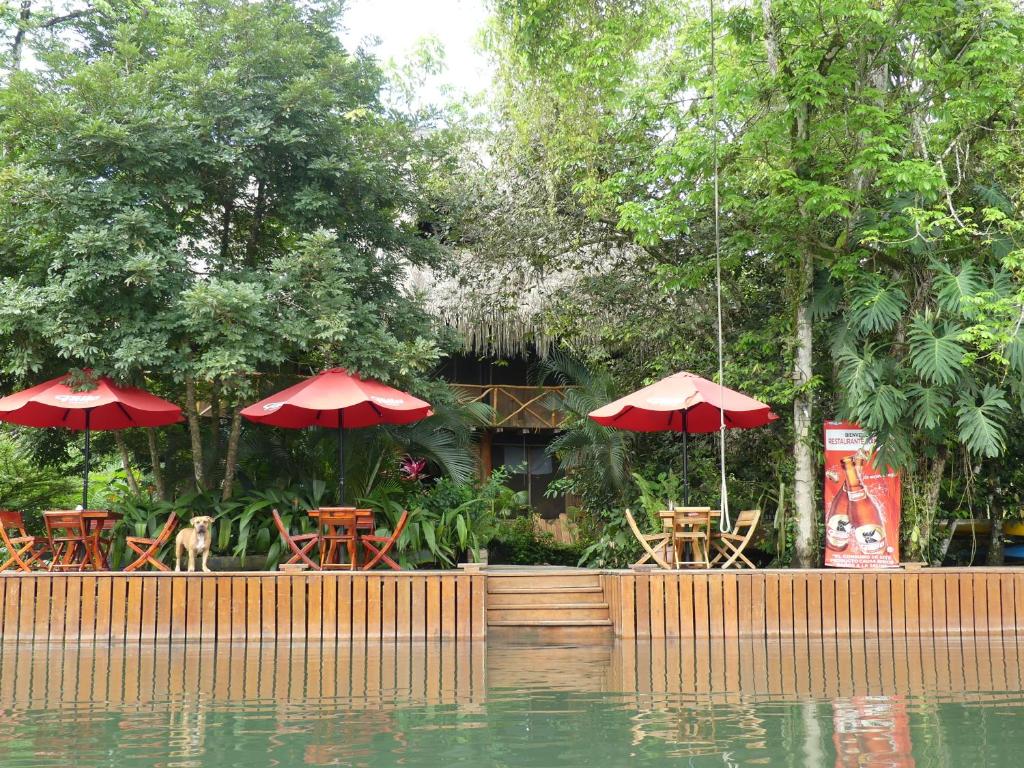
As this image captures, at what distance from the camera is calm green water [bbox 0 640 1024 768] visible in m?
4.68

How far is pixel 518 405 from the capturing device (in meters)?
17.2

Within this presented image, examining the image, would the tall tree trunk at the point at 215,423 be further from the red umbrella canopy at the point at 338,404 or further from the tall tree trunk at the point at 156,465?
the red umbrella canopy at the point at 338,404

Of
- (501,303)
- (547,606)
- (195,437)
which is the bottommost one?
(547,606)

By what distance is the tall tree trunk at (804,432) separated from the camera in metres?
10.6

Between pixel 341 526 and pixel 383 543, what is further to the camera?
pixel 383 543

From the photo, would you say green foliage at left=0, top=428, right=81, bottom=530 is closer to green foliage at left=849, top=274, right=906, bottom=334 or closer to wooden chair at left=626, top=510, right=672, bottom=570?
wooden chair at left=626, top=510, right=672, bottom=570

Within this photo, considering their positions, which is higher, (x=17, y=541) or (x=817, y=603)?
(x=17, y=541)

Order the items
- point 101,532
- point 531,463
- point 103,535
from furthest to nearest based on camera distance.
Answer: point 531,463, point 103,535, point 101,532

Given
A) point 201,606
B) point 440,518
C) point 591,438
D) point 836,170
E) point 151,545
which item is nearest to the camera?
point 201,606

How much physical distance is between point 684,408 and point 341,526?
11.5 ft

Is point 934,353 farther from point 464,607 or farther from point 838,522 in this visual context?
point 464,607

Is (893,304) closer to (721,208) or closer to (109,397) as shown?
(721,208)

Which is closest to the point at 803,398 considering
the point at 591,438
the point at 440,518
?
the point at 591,438

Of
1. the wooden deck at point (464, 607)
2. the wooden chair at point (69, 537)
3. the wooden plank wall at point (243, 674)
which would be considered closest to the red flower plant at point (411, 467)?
the wooden deck at point (464, 607)
